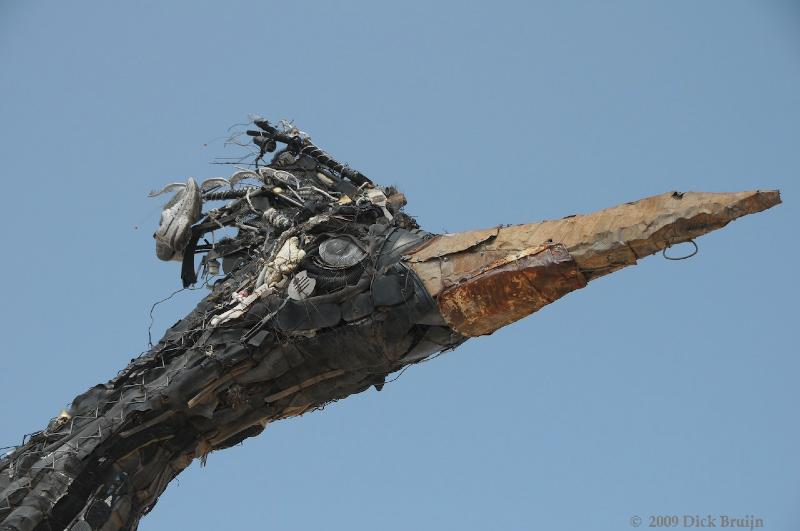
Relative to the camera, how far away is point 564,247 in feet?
54.8

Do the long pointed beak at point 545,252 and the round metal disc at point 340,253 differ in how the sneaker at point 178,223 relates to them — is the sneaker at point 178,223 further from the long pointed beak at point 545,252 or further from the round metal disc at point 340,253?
the long pointed beak at point 545,252

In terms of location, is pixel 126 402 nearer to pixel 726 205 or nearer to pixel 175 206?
pixel 175 206

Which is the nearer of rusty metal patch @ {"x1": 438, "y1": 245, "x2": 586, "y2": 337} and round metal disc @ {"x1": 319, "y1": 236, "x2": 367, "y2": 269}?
rusty metal patch @ {"x1": 438, "y1": 245, "x2": 586, "y2": 337}

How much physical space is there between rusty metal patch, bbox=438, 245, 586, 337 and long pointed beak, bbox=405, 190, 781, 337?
0.01 meters

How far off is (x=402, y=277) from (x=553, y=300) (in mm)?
1934

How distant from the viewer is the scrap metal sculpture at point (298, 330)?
17.0m

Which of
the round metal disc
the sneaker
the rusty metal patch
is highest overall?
the sneaker

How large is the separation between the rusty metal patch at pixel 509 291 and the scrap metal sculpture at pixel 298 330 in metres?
0.02

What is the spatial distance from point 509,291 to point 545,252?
0.64 m

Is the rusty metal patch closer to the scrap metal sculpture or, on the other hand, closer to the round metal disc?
the scrap metal sculpture

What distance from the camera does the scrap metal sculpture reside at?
1695 centimetres

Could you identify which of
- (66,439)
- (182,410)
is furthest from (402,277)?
(66,439)

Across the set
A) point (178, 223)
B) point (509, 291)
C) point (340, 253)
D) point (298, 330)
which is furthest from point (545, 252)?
point (178, 223)

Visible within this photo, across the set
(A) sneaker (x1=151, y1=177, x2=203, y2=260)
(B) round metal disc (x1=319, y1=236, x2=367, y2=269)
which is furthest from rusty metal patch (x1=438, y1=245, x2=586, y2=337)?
(A) sneaker (x1=151, y1=177, x2=203, y2=260)
